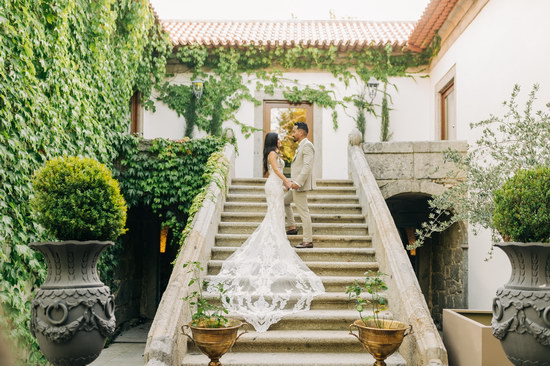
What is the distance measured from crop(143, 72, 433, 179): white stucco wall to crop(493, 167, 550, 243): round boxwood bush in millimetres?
8012

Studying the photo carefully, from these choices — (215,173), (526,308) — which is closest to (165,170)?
(215,173)

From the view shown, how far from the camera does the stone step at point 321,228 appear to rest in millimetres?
7449

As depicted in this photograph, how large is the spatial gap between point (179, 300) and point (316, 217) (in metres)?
3.34

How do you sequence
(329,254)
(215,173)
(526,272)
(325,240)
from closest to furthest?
(526,272) < (329,254) < (325,240) < (215,173)

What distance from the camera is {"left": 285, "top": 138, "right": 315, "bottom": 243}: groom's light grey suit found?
22.9ft

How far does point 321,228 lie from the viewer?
25.0 ft

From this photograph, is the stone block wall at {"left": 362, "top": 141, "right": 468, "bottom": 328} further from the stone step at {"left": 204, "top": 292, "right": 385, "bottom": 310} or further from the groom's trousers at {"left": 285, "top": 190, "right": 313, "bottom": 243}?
the stone step at {"left": 204, "top": 292, "right": 385, "bottom": 310}

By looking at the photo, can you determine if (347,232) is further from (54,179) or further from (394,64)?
(394,64)

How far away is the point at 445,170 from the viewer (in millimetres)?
8695

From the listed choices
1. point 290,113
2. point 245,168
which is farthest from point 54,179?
point 290,113

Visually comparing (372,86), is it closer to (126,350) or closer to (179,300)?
(126,350)

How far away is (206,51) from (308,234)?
256 inches

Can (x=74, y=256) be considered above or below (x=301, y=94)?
below

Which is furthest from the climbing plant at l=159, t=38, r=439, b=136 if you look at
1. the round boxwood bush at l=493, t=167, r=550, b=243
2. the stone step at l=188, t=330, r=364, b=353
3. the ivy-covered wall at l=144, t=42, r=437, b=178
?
the round boxwood bush at l=493, t=167, r=550, b=243
